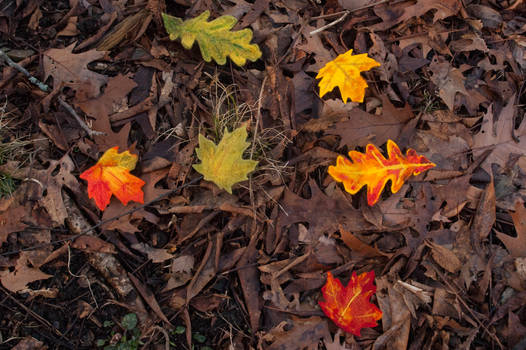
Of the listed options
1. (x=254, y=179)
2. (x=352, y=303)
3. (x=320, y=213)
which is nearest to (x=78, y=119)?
(x=254, y=179)

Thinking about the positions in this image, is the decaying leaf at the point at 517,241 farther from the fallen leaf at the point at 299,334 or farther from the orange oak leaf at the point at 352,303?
the fallen leaf at the point at 299,334

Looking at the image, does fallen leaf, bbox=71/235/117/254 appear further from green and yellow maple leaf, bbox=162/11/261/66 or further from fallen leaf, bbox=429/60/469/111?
fallen leaf, bbox=429/60/469/111

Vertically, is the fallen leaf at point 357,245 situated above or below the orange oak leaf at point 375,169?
below

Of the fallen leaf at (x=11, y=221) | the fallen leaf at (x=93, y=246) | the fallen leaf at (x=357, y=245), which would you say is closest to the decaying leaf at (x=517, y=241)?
the fallen leaf at (x=357, y=245)

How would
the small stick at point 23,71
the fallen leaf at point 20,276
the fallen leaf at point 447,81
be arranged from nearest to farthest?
the fallen leaf at point 20,276 < the small stick at point 23,71 < the fallen leaf at point 447,81

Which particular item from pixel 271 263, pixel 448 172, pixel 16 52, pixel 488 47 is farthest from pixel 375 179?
pixel 16 52

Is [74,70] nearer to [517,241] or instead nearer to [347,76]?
[347,76]

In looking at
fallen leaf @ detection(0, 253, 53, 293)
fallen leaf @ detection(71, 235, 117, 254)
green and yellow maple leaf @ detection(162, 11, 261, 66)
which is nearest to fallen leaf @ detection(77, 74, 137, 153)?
green and yellow maple leaf @ detection(162, 11, 261, 66)
